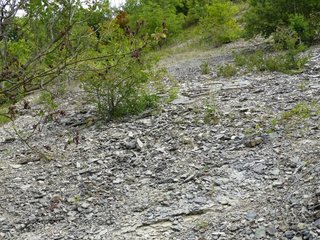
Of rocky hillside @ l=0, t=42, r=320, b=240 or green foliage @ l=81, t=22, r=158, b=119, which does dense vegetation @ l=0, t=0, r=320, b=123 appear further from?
rocky hillside @ l=0, t=42, r=320, b=240

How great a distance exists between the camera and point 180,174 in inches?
246

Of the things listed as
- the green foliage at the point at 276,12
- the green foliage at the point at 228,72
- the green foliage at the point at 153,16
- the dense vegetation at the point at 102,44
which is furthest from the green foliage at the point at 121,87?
the green foliage at the point at 153,16

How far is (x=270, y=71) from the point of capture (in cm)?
1148

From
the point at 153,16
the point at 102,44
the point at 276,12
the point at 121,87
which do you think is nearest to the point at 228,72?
the point at 121,87

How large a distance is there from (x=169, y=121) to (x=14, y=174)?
9.74ft

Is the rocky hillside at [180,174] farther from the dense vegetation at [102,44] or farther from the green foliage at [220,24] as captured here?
the green foliage at [220,24]

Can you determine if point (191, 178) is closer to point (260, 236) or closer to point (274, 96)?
point (260, 236)

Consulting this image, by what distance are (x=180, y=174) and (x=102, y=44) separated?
216cm

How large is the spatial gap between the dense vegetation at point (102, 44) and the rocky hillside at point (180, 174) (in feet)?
2.41

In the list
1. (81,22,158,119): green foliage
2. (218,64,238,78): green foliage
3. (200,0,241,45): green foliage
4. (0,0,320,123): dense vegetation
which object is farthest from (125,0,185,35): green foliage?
(81,22,158,119): green foliage

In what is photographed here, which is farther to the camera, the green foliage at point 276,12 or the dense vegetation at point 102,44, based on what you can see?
the green foliage at point 276,12

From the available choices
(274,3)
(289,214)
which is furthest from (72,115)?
(274,3)

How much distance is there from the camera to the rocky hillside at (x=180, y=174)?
16.0 ft

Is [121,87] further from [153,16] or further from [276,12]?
[153,16]
